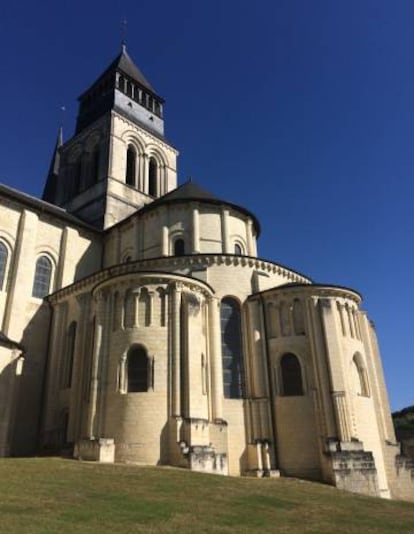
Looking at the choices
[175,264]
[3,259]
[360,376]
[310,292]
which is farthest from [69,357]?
[360,376]

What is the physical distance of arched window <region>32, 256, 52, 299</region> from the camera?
27.0 metres

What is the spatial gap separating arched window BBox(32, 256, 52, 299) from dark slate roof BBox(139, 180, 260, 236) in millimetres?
6821

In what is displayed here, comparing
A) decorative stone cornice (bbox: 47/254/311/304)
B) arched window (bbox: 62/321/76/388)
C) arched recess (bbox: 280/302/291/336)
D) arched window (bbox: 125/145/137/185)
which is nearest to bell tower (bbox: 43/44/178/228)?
arched window (bbox: 125/145/137/185)

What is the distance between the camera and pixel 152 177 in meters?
42.4

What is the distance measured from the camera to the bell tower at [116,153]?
36719 mm

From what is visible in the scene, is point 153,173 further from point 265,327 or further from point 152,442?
point 152,442

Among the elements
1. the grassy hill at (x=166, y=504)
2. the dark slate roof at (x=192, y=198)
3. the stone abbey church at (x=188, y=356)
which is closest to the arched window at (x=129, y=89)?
the dark slate roof at (x=192, y=198)

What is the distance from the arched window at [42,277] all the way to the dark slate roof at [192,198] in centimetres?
682

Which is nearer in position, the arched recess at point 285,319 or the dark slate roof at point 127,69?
the arched recess at point 285,319

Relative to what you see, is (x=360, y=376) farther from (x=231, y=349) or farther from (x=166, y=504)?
(x=166, y=504)

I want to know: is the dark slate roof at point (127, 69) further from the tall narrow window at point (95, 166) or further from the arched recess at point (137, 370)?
the arched recess at point (137, 370)

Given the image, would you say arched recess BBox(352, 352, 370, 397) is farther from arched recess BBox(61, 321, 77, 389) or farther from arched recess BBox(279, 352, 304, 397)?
arched recess BBox(61, 321, 77, 389)

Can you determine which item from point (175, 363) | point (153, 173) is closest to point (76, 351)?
point (175, 363)

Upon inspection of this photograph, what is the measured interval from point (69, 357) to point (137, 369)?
6.42 meters
